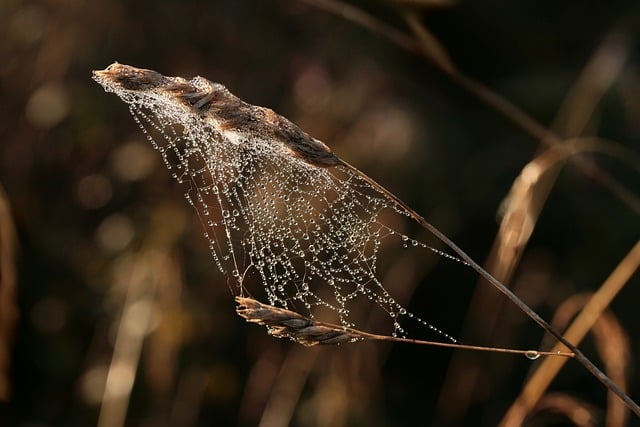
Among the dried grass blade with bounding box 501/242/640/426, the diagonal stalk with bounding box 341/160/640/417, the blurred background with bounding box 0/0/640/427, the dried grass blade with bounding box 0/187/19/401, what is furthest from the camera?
the blurred background with bounding box 0/0/640/427

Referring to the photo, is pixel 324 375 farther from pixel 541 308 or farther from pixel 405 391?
pixel 541 308

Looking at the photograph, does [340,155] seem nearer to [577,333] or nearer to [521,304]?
[577,333]

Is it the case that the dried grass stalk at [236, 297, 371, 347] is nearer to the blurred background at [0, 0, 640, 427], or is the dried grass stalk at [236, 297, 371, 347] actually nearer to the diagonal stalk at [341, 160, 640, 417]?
the diagonal stalk at [341, 160, 640, 417]

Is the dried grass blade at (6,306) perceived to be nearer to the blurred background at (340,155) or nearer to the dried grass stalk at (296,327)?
the blurred background at (340,155)

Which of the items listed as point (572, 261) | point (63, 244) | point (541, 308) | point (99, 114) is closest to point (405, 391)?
point (541, 308)

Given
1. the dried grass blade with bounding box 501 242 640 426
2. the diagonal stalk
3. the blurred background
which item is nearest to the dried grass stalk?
the diagonal stalk

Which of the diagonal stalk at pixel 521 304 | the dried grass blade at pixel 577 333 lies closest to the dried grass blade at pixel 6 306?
the dried grass blade at pixel 577 333

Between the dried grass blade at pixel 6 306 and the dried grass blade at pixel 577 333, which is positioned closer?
the dried grass blade at pixel 577 333

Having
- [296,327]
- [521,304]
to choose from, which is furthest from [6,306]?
[521,304]

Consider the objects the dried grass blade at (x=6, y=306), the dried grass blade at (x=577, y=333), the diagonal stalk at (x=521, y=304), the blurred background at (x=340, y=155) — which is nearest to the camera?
the diagonal stalk at (x=521, y=304)
